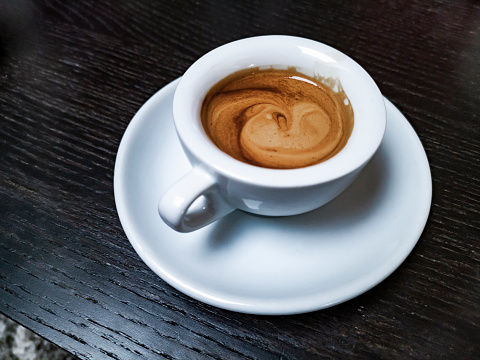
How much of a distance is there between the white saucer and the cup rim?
0.12m

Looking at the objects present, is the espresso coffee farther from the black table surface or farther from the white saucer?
the black table surface

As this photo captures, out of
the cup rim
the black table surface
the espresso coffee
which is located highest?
the cup rim

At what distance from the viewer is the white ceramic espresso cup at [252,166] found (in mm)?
531

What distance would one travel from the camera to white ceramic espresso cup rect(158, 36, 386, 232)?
0.53 meters

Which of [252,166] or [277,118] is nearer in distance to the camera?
[252,166]

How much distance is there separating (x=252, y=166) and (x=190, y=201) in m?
0.09

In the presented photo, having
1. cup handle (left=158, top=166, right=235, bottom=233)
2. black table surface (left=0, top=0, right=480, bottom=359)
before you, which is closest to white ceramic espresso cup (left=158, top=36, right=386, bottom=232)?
cup handle (left=158, top=166, right=235, bottom=233)

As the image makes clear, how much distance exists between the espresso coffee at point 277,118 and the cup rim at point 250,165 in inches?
1.1

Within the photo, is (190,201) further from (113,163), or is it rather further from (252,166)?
(113,163)

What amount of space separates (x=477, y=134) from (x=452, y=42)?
10.9 inches

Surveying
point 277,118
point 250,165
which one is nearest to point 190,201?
point 250,165

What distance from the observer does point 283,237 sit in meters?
0.63

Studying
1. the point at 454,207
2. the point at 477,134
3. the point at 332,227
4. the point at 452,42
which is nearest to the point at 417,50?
the point at 452,42

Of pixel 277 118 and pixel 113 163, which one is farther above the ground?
pixel 277 118
